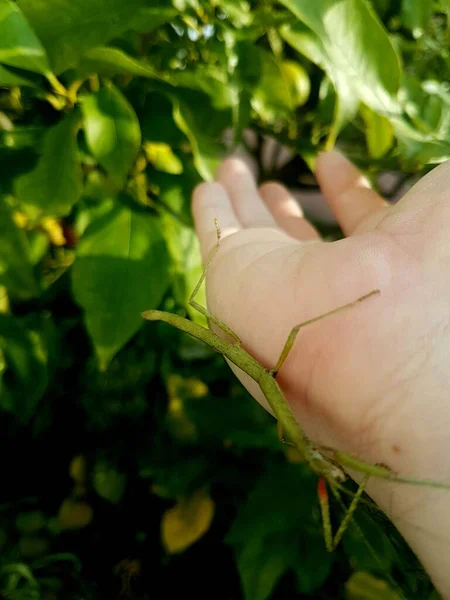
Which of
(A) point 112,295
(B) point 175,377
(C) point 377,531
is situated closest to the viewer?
(A) point 112,295

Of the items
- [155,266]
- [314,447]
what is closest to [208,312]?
[155,266]

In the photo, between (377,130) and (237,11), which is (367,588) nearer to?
(377,130)

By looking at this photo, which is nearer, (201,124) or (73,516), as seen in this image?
(201,124)

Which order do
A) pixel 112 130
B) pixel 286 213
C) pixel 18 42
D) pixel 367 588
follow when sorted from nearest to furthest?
pixel 18 42 → pixel 112 130 → pixel 367 588 → pixel 286 213

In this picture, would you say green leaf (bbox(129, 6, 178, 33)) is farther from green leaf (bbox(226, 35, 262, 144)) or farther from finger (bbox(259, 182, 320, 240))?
finger (bbox(259, 182, 320, 240))

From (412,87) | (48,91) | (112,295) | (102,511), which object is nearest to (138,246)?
(112,295)

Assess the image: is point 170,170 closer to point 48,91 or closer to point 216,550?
point 48,91
